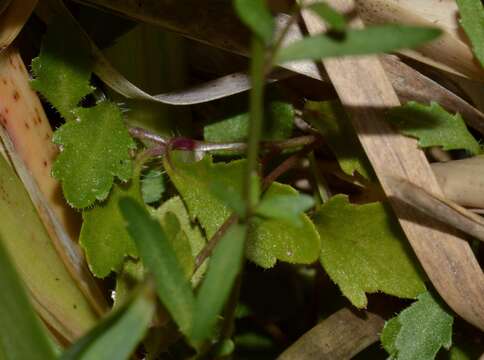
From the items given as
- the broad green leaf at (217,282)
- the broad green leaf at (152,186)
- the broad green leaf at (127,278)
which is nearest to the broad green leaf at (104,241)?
the broad green leaf at (127,278)

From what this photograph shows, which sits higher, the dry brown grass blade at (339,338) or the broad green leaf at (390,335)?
the broad green leaf at (390,335)

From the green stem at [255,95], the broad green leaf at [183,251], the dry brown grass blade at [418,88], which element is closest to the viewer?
the green stem at [255,95]

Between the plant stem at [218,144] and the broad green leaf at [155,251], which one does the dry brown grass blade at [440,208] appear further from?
the broad green leaf at [155,251]

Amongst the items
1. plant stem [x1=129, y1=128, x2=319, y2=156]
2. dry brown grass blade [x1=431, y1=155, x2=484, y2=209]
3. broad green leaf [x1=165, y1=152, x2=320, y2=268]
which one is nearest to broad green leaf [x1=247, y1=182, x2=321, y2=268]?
broad green leaf [x1=165, y1=152, x2=320, y2=268]

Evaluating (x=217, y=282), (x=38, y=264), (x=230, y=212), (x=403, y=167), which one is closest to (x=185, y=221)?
(x=230, y=212)

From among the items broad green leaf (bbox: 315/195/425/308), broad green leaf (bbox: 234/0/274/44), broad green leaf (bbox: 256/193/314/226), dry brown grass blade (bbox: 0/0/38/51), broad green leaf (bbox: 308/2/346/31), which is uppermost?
broad green leaf (bbox: 234/0/274/44)

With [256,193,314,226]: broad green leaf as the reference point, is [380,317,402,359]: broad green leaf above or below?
below

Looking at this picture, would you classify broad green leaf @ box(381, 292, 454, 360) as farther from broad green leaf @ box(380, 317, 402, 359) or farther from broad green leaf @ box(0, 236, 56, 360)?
broad green leaf @ box(0, 236, 56, 360)
